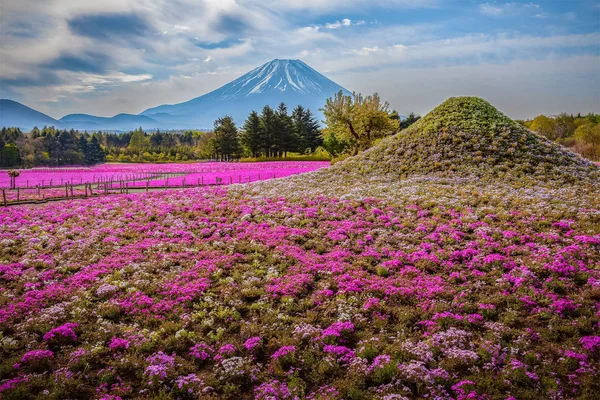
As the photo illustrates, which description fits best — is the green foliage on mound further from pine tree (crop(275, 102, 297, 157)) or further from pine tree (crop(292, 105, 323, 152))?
pine tree (crop(292, 105, 323, 152))

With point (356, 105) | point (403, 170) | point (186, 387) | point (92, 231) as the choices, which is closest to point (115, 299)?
point (186, 387)

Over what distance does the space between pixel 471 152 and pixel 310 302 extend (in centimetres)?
3150

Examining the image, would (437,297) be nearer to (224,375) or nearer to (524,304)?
(524,304)

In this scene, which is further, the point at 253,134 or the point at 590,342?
the point at 253,134

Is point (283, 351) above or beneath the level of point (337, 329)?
beneath

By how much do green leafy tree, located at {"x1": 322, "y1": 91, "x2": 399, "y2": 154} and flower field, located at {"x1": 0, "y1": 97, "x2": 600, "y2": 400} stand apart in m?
37.0

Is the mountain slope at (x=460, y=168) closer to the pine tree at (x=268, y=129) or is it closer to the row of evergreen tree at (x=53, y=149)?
the pine tree at (x=268, y=129)

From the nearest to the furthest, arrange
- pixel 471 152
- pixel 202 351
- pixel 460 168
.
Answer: pixel 202 351
pixel 460 168
pixel 471 152

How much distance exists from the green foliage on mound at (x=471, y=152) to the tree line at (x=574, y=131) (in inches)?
1989

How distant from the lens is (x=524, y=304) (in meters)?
13.1

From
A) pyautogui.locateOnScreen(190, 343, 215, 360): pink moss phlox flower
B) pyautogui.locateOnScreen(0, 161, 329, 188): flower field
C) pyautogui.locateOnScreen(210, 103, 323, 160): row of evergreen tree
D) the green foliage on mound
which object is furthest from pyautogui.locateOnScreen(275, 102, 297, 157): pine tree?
pyautogui.locateOnScreen(190, 343, 215, 360): pink moss phlox flower

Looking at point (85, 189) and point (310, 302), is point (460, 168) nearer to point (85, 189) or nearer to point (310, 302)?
point (310, 302)

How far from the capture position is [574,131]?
107062mm

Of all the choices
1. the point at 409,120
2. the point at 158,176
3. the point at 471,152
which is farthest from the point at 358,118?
the point at 409,120
